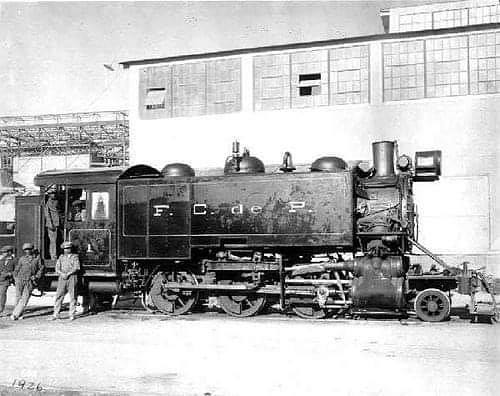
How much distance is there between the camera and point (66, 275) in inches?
476

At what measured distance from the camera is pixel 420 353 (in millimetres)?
8102

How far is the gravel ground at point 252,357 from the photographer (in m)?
6.52

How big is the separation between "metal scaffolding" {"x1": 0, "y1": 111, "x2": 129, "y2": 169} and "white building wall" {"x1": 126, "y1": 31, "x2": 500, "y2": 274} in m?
15.6

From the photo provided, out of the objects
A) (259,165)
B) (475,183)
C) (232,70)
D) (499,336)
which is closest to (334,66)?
(232,70)

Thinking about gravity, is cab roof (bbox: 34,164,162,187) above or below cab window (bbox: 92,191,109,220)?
above

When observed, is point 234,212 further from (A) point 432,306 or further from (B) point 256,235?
(A) point 432,306

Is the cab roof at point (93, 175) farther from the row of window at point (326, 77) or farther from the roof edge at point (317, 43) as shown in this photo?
the roof edge at point (317, 43)

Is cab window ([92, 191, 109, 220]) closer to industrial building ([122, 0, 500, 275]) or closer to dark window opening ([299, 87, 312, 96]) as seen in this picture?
industrial building ([122, 0, 500, 275])

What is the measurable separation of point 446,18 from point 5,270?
2611 cm

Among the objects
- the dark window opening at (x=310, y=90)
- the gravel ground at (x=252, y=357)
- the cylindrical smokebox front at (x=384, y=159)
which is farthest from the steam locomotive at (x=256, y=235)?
the dark window opening at (x=310, y=90)

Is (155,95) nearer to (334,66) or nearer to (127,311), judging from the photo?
(334,66)

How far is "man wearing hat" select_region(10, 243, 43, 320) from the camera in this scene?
40.2ft

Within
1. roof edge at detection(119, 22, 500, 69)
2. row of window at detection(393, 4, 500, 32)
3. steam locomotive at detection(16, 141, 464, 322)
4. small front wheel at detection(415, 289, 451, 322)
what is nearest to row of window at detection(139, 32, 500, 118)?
roof edge at detection(119, 22, 500, 69)

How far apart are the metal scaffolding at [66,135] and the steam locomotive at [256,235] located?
78.1ft
